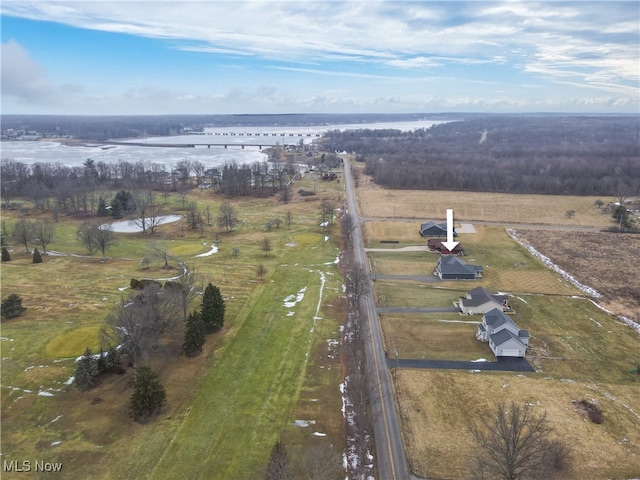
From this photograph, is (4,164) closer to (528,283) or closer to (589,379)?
(528,283)

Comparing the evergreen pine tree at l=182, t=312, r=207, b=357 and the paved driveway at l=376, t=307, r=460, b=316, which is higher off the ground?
the evergreen pine tree at l=182, t=312, r=207, b=357

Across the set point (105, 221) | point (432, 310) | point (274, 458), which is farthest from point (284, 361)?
point (105, 221)

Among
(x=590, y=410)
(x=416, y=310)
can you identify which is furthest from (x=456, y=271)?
(x=590, y=410)

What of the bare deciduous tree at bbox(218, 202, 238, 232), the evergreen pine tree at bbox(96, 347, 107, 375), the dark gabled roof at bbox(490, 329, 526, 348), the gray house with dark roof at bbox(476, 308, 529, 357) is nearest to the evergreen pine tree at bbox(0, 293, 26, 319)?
the evergreen pine tree at bbox(96, 347, 107, 375)

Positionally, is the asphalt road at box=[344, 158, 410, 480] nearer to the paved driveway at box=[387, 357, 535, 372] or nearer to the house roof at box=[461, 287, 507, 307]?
the paved driveway at box=[387, 357, 535, 372]

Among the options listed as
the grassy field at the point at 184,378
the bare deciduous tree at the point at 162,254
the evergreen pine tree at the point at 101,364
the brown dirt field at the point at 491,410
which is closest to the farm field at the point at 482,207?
the grassy field at the point at 184,378

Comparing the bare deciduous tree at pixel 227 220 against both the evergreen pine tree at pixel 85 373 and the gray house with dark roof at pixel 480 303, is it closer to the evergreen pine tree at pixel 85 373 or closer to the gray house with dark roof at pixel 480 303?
the gray house with dark roof at pixel 480 303
